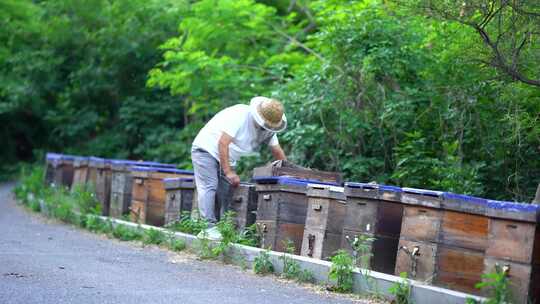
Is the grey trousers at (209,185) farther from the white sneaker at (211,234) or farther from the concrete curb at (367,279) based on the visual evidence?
the concrete curb at (367,279)

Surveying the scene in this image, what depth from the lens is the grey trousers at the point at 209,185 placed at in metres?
9.96

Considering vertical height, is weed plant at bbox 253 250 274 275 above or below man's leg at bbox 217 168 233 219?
below

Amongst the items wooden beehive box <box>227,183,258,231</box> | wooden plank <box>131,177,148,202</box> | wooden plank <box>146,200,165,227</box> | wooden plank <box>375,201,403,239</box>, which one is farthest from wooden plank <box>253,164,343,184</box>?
wooden plank <box>131,177,148,202</box>

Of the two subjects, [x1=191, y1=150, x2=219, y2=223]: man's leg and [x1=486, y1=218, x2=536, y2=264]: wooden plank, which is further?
[x1=191, y1=150, x2=219, y2=223]: man's leg

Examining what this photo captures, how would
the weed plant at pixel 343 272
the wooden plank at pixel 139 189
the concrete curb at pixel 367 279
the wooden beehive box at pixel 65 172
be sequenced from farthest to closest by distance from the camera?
the wooden beehive box at pixel 65 172 < the wooden plank at pixel 139 189 < the weed plant at pixel 343 272 < the concrete curb at pixel 367 279

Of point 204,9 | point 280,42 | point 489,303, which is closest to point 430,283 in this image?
point 489,303

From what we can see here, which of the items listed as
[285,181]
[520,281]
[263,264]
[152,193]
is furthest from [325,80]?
[520,281]

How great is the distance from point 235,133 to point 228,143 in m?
0.17

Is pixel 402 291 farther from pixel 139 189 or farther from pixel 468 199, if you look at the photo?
pixel 139 189

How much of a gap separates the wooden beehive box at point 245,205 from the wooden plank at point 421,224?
9.42 ft

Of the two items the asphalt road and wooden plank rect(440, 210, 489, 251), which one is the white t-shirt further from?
wooden plank rect(440, 210, 489, 251)

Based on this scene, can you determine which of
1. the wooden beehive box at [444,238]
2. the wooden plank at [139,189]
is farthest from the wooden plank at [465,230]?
the wooden plank at [139,189]

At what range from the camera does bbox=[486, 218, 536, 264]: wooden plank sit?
19.7 ft

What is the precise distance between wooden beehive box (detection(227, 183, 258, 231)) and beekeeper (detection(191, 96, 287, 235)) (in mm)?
144
